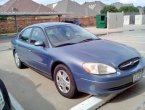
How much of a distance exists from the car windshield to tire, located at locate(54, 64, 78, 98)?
65cm

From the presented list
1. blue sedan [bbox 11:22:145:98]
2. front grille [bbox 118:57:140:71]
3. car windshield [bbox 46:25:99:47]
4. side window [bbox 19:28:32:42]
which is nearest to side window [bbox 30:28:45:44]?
blue sedan [bbox 11:22:145:98]

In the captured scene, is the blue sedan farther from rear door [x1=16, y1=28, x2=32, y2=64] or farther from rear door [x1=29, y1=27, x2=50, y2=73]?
rear door [x1=16, y1=28, x2=32, y2=64]

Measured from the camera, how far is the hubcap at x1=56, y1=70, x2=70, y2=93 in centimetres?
456

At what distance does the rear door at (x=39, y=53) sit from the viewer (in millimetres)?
5170

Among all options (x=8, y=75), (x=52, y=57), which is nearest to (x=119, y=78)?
(x=52, y=57)

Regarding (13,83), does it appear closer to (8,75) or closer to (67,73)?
(8,75)

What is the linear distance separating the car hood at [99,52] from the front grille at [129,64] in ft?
0.21

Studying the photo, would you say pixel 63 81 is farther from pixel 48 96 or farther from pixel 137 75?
pixel 137 75

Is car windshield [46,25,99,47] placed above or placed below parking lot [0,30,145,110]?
above

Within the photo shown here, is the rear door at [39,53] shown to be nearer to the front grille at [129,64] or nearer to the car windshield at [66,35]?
the car windshield at [66,35]

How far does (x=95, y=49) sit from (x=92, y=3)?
86.8 meters

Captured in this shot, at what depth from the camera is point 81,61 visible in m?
4.21

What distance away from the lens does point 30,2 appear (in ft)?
216

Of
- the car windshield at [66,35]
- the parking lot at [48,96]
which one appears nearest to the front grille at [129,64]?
the parking lot at [48,96]
